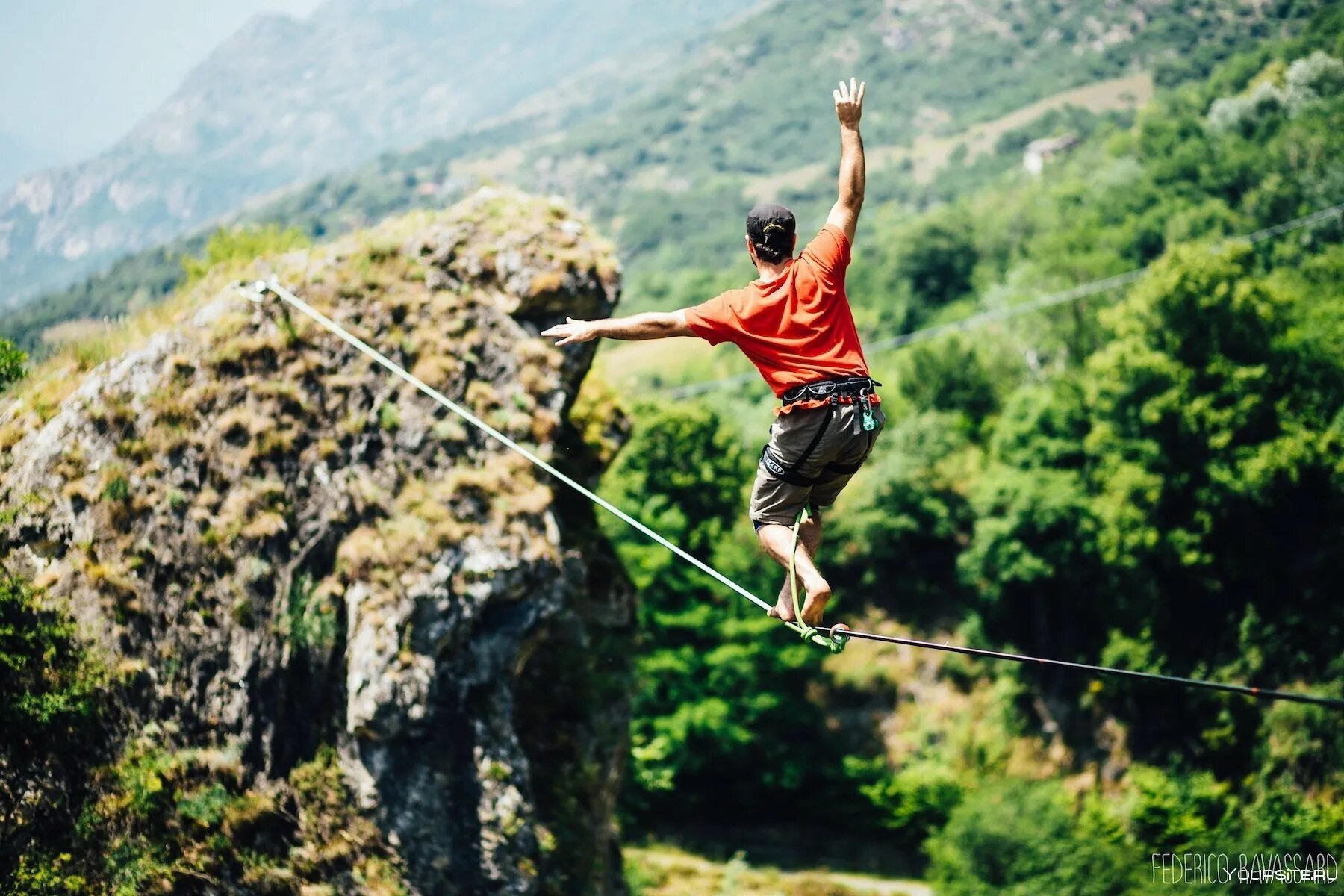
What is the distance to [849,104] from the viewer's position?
22.8ft

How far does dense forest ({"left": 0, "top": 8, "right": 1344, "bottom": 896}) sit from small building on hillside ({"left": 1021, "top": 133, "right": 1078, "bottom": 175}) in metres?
112

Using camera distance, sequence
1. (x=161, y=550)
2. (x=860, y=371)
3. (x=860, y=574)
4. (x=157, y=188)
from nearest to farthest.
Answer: (x=860, y=371) < (x=161, y=550) < (x=860, y=574) < (x=157, y=188)

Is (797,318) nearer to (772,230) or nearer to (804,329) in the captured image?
(804,329)

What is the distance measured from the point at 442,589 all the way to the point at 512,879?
429 centimetres

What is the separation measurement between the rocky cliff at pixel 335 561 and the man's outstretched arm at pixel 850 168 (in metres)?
10.3

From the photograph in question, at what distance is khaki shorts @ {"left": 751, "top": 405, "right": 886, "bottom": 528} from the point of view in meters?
7.02

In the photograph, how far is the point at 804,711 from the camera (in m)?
39.5

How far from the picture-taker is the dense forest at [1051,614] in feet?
103

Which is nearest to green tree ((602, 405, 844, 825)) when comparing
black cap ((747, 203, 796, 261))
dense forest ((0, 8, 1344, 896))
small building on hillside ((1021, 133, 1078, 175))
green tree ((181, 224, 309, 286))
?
dense forest ((0, 8, 1344, 896))

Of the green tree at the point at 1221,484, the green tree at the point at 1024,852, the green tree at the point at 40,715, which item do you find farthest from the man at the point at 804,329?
the green tree at the point at 1221,484

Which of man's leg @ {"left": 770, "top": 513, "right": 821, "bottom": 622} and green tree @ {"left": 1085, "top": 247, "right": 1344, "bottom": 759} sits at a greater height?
man's leg @ {"left": 770, "top": 513, "right": 821, "bottom": 622}

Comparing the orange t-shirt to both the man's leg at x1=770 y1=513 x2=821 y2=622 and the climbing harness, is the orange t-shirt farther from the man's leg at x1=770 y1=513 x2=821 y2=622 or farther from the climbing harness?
the man's leg at x1=770 y1=513 x2=821 y2=622

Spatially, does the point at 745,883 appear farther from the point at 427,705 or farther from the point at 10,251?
the point at 10,251

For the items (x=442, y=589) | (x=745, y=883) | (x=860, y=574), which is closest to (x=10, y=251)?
(x=860, y=574)
